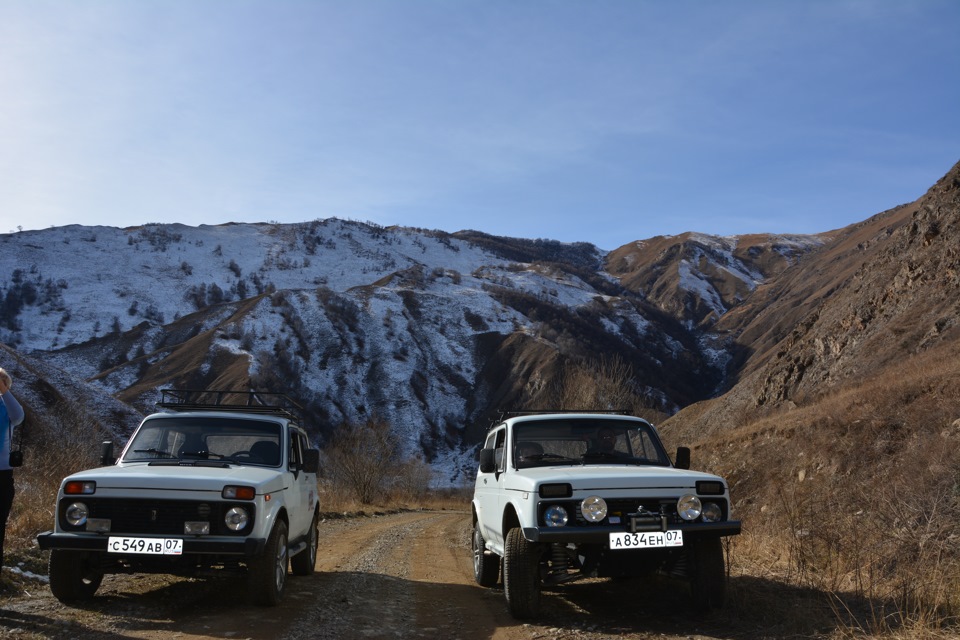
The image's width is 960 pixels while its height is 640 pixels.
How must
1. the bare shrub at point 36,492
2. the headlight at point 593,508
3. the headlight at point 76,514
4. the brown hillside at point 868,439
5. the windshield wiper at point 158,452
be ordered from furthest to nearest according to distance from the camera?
the bare shrub at point 36,492
the windshield wiper at point 158,452
the brown hillside at point 868,439
the headlight at point 76,514
the headlight at point 593,508

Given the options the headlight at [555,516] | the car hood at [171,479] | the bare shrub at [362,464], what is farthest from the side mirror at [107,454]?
the bare shrub at [362,464]

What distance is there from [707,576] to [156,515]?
5.01 m

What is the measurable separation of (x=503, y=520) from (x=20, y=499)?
28.1 ft

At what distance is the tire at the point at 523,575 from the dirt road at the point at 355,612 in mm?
187

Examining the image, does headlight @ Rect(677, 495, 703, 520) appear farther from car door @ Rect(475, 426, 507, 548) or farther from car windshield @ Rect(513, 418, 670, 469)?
car door @ Rect(475, 426, 507, 548)

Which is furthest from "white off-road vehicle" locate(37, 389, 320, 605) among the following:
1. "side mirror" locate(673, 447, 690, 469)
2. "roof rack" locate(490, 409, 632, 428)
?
"side mirror" locate(673, 447, 690, 469)

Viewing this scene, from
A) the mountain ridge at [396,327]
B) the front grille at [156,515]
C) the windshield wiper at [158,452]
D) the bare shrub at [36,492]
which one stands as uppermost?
the mountain ridge at [396,327]

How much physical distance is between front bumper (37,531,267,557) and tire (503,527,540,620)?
229 cm

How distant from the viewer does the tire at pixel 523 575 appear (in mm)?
6723

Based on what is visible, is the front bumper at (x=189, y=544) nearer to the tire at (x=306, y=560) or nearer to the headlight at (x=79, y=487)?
the headlight at (x=79, y=487)

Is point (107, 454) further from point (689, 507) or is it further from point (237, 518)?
point (689, 507)

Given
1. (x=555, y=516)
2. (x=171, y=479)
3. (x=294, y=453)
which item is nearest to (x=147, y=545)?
(x=171, y=479)

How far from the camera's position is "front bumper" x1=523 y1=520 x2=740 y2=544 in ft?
20.8

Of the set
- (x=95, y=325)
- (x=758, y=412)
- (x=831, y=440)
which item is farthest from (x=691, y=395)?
(x=95, y=325)
